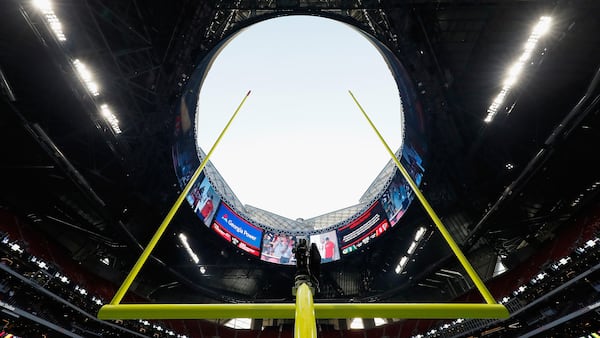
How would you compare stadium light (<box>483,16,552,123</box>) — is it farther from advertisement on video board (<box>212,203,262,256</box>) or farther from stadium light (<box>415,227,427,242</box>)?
advertisement on video board (<box>212,203,262,256</box>)

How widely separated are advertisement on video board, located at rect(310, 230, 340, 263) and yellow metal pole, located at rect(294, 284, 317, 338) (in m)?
18.2

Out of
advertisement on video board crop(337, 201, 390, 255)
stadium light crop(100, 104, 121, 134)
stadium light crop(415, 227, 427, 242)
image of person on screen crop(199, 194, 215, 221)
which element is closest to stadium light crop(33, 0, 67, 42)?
stadium light crop(100, 104, 121, 134)

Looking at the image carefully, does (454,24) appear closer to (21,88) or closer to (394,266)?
(394,266)

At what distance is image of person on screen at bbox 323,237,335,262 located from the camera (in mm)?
19361

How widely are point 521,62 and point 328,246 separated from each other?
15534mm

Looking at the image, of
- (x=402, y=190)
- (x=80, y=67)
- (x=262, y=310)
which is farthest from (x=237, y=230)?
(x=262, y=310)

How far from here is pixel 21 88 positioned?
9.66 metres

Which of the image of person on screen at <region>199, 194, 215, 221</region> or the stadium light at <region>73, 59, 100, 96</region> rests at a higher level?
the image of person on screen at <region>199, 194, 215, 221</region>

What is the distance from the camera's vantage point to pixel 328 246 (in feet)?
65.8

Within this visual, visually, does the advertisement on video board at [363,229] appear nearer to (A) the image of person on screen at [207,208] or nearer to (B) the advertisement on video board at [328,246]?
(B) the advertisement on video board at [328,246]

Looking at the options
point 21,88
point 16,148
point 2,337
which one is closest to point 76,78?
point 21,88

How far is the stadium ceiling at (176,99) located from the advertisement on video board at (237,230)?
283 centimetres

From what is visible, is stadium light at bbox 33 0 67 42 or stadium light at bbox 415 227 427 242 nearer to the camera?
stadium light at bbox 33 0 67 42

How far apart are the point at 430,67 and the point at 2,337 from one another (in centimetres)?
1859
